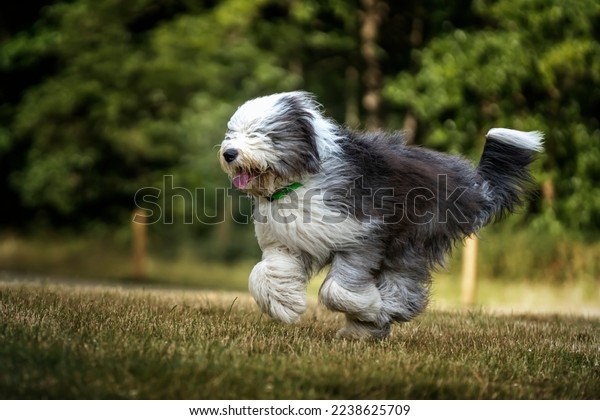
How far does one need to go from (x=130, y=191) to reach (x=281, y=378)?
1314 centimetres

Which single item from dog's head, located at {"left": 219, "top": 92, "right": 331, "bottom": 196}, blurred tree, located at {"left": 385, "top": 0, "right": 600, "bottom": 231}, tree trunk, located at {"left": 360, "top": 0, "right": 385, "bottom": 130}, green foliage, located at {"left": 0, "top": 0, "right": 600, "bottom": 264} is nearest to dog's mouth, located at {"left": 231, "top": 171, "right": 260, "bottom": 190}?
dog's head, located at {"left": 219, "top": 92, "right": 331, "bottom": 196}

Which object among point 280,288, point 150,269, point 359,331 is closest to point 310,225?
point 280,288

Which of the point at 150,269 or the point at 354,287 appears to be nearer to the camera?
the point at 354,287

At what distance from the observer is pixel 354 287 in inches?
Answer: 204

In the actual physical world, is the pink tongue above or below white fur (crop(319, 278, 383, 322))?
above

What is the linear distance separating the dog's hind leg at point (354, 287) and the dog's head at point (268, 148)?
59cm

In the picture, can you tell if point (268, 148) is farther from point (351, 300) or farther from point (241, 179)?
point (351, 300)

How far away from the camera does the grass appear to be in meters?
3.82

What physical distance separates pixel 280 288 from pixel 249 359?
918 mm

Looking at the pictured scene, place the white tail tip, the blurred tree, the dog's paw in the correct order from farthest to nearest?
the blurred tree
the white tail tip
the dog's paw

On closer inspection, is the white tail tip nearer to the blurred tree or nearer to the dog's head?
the dog's head

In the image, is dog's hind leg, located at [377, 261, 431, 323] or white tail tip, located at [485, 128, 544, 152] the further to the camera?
white tail tip, located at [485, 128, 544, 152]

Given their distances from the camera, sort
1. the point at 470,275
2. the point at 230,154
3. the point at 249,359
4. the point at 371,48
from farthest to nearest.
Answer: the point at 371,48 → the point at 470,275 → the point at 230,154 → the point at 249,359

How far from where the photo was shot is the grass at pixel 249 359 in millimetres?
3822
